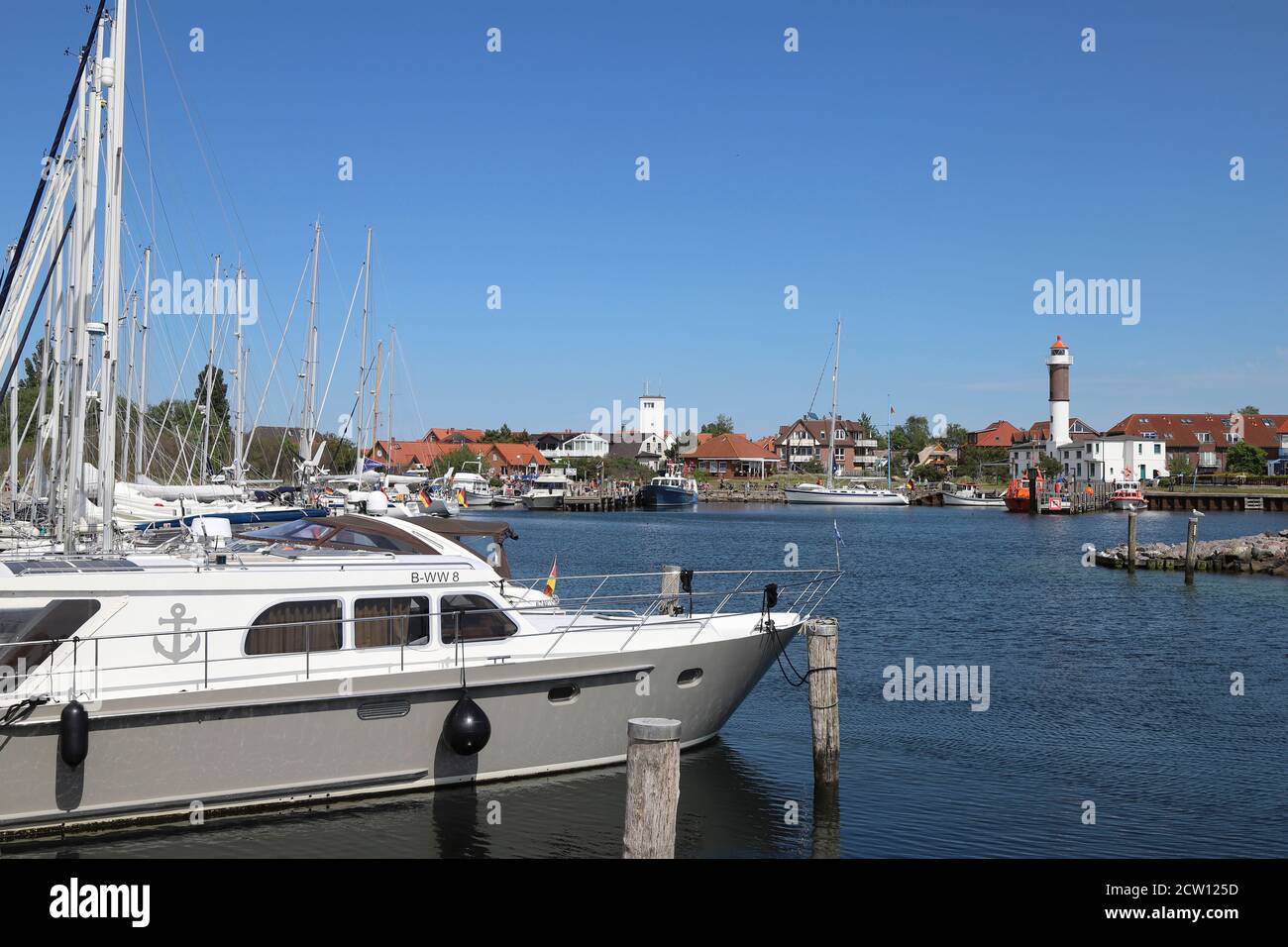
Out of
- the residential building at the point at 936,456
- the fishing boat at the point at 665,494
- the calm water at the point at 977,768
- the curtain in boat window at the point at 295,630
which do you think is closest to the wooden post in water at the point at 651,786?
the calm water at the point at 977,768

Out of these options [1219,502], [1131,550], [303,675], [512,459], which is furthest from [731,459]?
[303,675]

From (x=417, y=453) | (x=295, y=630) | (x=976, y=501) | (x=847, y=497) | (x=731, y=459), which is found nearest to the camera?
(x=295, y=630)

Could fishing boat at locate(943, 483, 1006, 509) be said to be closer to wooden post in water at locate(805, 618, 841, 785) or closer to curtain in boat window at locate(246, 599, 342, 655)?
wooden post in water at locate(805, 618, 841, 785)

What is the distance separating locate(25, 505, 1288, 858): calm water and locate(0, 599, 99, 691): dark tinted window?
6.42 ft

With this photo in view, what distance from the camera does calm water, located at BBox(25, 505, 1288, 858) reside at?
12.6 metres

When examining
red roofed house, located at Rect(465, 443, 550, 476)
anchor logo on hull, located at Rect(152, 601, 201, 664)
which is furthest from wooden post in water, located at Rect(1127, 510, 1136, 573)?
red roofed house, located at Rect(465, 443, 550, 476)

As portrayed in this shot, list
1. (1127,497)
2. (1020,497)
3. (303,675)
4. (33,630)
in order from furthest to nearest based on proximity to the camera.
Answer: (1127,497), (1020,497), (303,675), (33,630)

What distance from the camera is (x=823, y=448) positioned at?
516ft

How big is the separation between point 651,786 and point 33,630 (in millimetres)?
7067

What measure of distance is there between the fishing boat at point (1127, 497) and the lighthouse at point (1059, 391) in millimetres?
19235

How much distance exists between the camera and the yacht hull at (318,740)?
11.4m

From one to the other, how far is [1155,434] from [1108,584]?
105798 mm

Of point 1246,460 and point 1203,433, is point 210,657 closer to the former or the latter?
point 1246,460
